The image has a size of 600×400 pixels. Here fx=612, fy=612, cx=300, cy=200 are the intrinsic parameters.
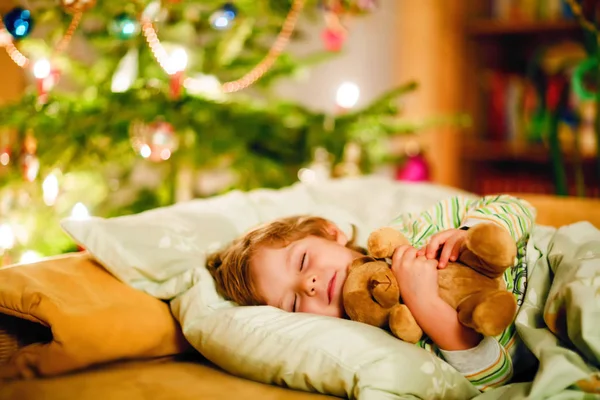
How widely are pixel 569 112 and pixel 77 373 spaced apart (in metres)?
2.21

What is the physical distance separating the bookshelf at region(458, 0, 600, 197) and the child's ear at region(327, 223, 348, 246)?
1.69 m

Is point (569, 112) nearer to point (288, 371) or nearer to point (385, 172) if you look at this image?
point (385, 172)

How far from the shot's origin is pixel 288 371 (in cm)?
89

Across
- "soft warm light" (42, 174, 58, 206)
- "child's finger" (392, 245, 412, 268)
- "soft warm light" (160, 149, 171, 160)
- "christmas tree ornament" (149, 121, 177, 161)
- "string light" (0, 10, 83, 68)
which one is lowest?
"child's finger" (392, 245, 412, 268)

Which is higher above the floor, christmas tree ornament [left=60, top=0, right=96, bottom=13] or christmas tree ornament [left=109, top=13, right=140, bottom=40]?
christmas tree ornament [left=60, top=0, right=96, bottom=13]

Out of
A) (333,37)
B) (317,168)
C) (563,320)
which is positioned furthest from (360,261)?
(317,168)

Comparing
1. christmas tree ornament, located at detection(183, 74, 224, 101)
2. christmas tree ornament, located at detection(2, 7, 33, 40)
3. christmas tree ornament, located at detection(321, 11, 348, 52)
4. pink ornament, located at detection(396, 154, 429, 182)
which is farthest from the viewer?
pink ornament, located at detection(396, 154, 429, 182)

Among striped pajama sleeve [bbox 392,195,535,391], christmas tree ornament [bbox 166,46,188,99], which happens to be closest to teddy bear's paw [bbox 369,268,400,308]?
striped pajama sleeve [bbox 392,195,535,391]

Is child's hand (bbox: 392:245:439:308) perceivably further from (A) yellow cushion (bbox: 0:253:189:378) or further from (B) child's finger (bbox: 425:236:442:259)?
(A) yellow cushion (bbox: 0:253:189:378)

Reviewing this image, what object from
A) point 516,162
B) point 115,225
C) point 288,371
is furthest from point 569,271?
point 516,162

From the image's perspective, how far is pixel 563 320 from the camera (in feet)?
2.85

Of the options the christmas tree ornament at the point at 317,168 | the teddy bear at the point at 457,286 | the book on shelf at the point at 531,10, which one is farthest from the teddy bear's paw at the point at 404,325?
the book on shelf at the point at 531,10

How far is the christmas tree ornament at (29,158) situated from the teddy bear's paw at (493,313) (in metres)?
1.15

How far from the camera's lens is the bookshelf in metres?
2.62
